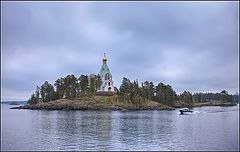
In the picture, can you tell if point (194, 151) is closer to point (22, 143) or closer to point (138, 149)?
point (138, 149)

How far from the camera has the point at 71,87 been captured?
184250mm

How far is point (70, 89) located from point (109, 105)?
88.4 ft

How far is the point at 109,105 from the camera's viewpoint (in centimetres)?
17488

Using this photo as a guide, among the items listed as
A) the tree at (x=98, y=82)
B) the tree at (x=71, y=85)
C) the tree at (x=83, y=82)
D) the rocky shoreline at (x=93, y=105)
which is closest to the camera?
the rocky shoreline at (x=93, y=105)

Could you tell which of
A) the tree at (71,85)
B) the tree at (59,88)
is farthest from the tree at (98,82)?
the tree at (59,88)

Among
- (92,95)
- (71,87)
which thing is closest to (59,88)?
(71,87)

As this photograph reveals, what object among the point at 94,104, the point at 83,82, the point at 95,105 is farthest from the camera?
the point at 83,82

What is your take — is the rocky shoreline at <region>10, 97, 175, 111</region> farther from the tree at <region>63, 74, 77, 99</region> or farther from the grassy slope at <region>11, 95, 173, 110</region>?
the tree at <region>63, 74, 77, 99</region>

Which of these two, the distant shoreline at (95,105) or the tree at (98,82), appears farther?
the tree at (98,82)

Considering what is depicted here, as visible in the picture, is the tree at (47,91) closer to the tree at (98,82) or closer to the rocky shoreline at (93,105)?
the rocky shoreline at (93,105)

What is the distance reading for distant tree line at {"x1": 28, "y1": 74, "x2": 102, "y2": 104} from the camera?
18350 cm

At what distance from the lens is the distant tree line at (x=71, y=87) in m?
184

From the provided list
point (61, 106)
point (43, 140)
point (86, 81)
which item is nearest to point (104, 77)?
point (86, 81)

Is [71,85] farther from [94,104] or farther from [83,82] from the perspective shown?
[94,104]
